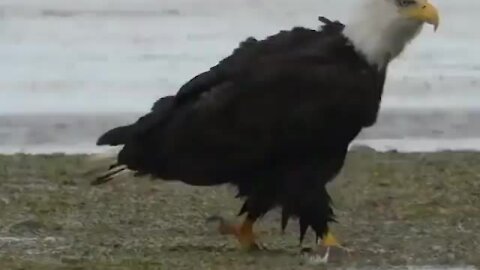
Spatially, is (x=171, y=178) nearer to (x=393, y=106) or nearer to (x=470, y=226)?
(x=470, y=226)

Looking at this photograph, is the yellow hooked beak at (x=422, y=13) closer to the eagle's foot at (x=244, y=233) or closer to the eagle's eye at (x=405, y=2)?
the eagle's eye at (x=405, y=2)

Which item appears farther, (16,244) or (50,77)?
(50,77)

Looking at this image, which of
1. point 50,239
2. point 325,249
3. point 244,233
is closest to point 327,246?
point 325,249

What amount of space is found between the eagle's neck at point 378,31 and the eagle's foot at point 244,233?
0.93 m

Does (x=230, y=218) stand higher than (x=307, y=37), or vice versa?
(x=307, y=37)

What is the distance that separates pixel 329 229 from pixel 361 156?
2497 millimetres

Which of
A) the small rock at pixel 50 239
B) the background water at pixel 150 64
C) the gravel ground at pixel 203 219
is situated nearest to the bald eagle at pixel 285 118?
the gravel ground at pixel 203 219

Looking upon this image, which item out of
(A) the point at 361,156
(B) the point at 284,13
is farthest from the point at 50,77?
(B) the point at 284,13

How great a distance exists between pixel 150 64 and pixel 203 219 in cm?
568

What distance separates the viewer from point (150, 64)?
13.1 metres

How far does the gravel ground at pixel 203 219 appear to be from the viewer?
257 inches

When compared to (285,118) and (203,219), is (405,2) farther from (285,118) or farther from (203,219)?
(203,219)

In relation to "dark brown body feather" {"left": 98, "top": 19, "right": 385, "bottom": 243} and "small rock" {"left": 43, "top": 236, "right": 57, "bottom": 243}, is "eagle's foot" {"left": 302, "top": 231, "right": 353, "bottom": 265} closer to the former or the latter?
"dark brown body feather" {"left": 98, "top": 19, "right": 385, "bottom": 243}

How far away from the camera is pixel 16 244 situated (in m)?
6.81
